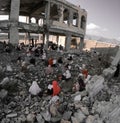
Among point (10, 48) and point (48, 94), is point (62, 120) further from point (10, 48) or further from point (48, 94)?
point (10, 48)

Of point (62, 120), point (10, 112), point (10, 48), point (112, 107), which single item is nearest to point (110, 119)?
point (112, 107)

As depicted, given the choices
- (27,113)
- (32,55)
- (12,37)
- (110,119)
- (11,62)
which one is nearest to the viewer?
(110,119)

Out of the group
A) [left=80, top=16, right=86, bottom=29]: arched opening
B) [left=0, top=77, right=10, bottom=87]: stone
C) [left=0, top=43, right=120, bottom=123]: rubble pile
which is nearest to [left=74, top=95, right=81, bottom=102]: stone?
[left=0, top=43, right=120, bottom=123]: rubble pile

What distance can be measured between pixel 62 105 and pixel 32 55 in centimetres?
567

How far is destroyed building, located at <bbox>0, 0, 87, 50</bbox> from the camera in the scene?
14.5 meters

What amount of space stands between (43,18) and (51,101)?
11.3m

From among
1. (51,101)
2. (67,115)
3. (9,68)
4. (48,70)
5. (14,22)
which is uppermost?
(14,22)

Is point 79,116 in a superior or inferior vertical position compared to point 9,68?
inferior

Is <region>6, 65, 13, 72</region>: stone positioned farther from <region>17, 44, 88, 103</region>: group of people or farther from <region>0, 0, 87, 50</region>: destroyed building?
<region>0, 0, 87, 50</region>: destroyed building

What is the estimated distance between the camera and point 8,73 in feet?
34.4

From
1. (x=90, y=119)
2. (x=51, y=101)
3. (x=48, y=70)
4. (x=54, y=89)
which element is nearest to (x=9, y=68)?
(x=48, y=70)

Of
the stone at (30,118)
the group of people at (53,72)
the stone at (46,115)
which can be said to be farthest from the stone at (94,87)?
the stone at (30,118)

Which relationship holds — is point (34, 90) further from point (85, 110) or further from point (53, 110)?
point (85, 110)

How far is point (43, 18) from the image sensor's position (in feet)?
61.0
